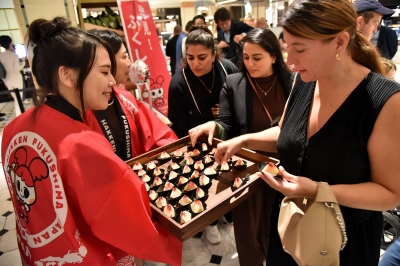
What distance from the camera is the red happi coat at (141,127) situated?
1540 mm

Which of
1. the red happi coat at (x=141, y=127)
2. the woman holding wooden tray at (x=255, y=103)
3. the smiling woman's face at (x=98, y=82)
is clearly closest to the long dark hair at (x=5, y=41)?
the red happi coat at (x=141, y=127)

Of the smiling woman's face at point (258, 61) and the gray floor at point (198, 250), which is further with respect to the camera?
the gray floor at point (198, 250)

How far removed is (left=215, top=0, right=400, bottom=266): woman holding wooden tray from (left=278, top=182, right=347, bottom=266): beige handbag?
0.13 ft

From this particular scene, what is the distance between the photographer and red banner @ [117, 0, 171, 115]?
2924 millimetres

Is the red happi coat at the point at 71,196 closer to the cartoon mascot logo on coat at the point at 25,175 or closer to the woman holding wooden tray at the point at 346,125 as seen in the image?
the cartoon mascot logo on coat at the point at 25,175

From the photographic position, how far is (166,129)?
1.70 m

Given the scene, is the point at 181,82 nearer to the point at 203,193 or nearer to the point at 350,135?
the point at 203,193

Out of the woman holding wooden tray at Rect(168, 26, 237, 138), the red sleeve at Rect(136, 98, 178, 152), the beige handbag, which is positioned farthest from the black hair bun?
the woman holding wooden tray at Rect(168, 26, 237, 138)

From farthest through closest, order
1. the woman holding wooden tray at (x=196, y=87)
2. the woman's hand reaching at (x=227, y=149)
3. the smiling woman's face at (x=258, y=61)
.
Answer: the woman holding wooden tray at (x=196, y=87), the smiling woman's face at (x=258, y=61), the woman's hand reaching at (x=227, y=149)

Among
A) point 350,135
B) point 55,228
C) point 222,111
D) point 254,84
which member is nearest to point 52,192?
point 55,228

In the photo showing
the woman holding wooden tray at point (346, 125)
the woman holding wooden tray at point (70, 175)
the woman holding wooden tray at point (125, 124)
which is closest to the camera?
the woman holding wooden tray at point (346, 125)

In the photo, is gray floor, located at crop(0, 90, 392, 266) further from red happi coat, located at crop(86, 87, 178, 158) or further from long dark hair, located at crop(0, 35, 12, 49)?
long dark hair, located at crop(0, 35, 12, 49)

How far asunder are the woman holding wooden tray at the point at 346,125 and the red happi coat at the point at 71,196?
486mm

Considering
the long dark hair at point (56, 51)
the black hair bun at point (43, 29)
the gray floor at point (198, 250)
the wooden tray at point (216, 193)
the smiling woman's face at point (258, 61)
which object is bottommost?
the gray floor at point (198, 250)
